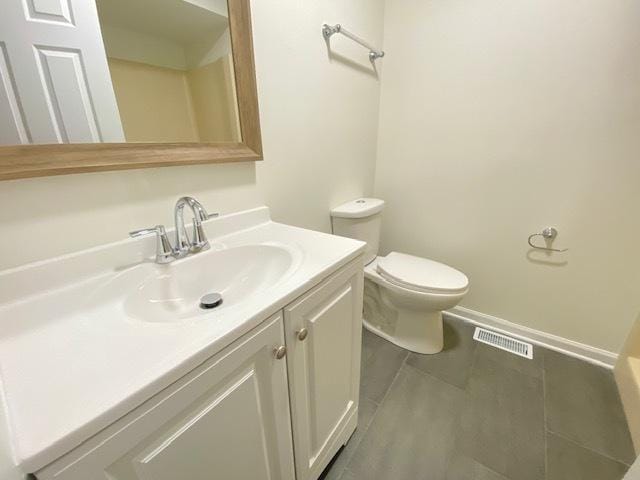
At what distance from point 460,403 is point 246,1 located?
1.76 metres

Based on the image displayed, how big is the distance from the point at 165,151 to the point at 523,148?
1589 mm

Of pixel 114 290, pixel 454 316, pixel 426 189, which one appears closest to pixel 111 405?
pixel 114 290

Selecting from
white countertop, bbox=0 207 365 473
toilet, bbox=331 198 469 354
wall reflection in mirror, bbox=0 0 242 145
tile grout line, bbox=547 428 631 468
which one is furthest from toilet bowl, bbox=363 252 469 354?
wall reflection in mirror, bbox=0 0 242 145

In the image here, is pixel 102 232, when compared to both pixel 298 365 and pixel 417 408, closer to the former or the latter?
pixel 298 365

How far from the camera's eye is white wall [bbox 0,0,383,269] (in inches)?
25.1

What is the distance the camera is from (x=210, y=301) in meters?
0.75

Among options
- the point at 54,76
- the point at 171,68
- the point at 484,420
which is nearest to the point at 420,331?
the point at 484,420

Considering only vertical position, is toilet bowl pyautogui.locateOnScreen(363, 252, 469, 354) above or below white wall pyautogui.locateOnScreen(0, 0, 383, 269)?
below

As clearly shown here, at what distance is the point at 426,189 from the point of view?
5.69 feet

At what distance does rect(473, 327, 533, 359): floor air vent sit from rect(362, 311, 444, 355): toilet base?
271 millimetres

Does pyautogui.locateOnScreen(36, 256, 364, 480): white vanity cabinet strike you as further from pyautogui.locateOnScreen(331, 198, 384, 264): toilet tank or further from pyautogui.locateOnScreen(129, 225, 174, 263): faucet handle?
pyautogui.locateOnScreen(331, 198, 384, 264): toilet tank

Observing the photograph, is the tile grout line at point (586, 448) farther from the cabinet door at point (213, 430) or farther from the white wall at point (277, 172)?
the white wall at point (277, 172)

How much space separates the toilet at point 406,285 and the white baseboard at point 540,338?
0.38m

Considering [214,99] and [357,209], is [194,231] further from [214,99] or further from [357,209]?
[357,209]
